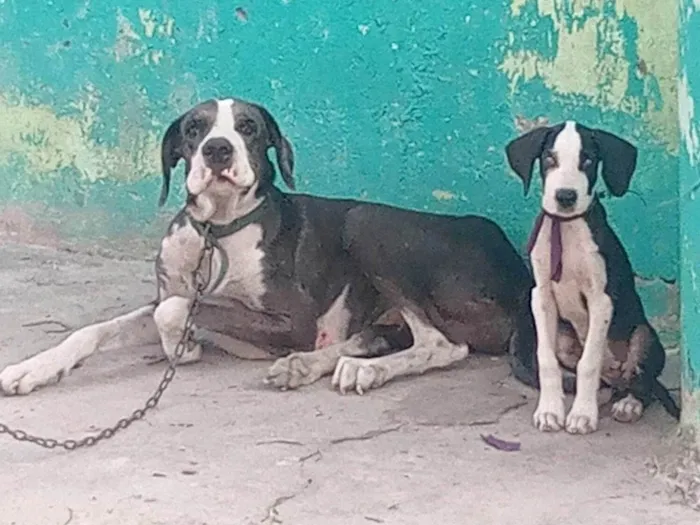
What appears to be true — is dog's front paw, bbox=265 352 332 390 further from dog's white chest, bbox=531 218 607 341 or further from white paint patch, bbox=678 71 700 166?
white paint patch, bbox=678 71 700 166

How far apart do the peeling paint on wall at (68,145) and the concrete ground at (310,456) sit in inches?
58.8

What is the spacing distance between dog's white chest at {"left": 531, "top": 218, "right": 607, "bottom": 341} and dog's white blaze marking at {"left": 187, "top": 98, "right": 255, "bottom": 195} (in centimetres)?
109

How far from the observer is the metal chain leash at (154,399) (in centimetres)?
444

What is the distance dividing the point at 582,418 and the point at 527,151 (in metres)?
0.83

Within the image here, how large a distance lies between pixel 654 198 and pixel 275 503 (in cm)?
218

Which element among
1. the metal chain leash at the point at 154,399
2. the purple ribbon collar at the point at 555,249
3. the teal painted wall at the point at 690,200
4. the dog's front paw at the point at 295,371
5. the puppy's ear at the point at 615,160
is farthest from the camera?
the dog's front paw at the point at 295,371

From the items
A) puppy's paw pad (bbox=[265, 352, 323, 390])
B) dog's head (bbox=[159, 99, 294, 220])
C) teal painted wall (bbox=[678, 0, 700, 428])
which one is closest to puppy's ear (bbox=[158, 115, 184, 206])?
dog's head (bbox=[159, 99, 294, 220])

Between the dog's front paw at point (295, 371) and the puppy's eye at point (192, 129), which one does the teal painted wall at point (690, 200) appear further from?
the puppy's eye at point (192, 129)

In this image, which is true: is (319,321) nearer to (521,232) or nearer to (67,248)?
(521,232)

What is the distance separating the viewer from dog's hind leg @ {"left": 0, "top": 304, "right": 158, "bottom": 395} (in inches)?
198

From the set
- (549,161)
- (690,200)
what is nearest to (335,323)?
(549,161)

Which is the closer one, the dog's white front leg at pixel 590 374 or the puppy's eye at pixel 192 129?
the dog's white front leg at pixel 590 374

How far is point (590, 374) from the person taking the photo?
453 cm

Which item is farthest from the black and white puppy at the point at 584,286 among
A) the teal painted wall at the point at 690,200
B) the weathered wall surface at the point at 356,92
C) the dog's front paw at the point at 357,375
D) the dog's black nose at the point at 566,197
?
the weathered wall surface at the point at 356,92
